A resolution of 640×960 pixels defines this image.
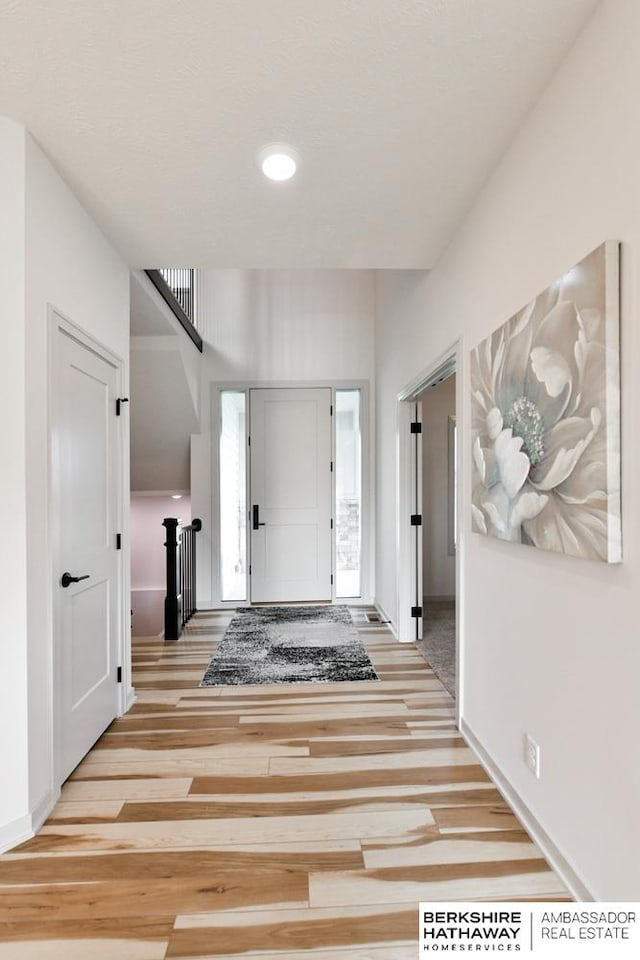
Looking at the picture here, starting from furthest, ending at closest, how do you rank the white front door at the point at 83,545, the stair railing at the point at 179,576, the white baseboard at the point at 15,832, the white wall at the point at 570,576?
the stair railing at the point at 179,576, the white front door at the point at 83,545, the white baseboard at the point at 15,832, the white wall at the point at 570,576

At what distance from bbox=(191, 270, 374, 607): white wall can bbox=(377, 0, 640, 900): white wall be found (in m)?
2.86

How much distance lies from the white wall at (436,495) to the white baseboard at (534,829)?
321 centimetres

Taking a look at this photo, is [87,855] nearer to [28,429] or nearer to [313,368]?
[28,429]

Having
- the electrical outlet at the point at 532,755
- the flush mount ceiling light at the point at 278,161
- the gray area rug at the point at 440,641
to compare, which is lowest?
the gray area rug at the point at 440,641

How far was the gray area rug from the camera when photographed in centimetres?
346

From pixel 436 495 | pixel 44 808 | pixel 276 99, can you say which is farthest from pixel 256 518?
pixel 276 99

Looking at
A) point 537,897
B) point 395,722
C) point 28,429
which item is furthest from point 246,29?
point 395,722

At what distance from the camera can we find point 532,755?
1.86 metres

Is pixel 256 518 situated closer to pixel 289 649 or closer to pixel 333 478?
pixel 333 478

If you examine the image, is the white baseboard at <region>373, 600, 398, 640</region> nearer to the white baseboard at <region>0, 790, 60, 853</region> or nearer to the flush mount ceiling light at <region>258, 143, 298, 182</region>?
the white baseboard at <region>0, 790, 60, 853</region>

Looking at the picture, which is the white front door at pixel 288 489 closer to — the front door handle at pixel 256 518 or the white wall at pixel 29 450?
the front door handle at pixel 256 518

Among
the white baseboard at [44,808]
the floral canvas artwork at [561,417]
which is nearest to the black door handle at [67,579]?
the white baseboard at [44,808]

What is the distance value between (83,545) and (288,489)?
3.06 meters

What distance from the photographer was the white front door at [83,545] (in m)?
2.19
